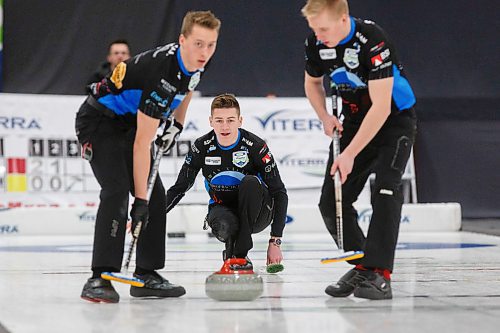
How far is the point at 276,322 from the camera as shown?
10.2ft

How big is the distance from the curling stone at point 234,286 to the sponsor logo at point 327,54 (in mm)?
997

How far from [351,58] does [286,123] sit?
5893mm

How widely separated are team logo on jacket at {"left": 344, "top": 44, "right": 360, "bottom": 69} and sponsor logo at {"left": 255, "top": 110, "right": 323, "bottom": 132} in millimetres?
5827

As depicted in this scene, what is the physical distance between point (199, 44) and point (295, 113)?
618 cm

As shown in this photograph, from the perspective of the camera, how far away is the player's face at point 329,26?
363cm

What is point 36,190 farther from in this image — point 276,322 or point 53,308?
point 276,322

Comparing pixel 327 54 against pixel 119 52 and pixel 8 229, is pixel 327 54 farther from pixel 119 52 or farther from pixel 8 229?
pixel 8 229

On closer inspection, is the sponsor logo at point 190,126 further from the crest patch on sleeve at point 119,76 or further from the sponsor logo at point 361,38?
the sponsor logo at point 361,38

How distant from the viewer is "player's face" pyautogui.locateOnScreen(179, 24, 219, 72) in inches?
143

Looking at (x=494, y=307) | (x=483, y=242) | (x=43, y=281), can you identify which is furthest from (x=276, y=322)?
(x=483, y=242)

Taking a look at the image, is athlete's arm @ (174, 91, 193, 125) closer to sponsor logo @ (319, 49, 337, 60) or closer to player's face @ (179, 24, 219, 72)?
player's face @ (179, 24, 219, 72)

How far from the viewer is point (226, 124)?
4.66 m

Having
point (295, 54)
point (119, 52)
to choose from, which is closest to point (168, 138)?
point (119, 52)

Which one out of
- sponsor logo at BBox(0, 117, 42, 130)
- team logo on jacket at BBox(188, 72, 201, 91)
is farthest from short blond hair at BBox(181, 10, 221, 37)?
sponsor logo at BBox(0, 117, 42, 130)
